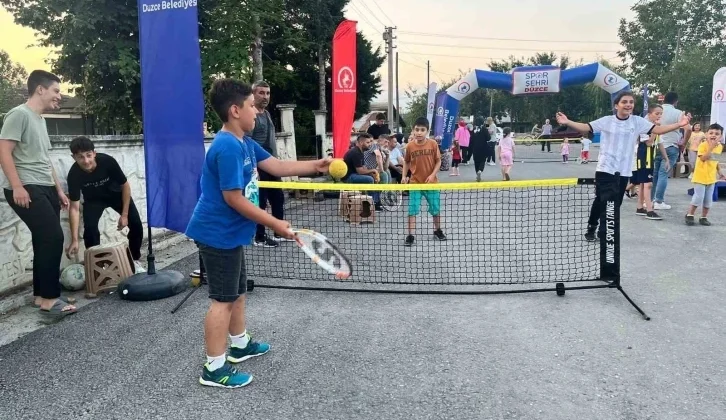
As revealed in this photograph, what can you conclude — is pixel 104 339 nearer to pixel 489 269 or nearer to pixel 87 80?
pixel 489 269

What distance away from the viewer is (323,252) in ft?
10.9

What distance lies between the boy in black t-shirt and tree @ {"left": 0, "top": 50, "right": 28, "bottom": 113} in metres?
42.7

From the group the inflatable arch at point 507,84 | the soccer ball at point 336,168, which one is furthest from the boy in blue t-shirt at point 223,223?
the inflatable arch at point 507,84

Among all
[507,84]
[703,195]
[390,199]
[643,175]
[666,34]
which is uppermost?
[666,34]

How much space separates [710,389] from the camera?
321 cm

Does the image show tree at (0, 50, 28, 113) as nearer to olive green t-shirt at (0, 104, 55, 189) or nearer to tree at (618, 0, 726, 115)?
olive green t-shirt at (0, 104, 55, 189)

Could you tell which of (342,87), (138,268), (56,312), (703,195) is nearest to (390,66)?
(342,87)

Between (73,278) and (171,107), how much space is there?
2.08 meters

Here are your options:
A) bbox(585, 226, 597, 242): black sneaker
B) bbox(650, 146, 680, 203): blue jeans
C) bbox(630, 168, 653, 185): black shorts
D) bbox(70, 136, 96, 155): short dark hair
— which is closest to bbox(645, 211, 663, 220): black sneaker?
bbox(630, 168, 653, 185): black shorts

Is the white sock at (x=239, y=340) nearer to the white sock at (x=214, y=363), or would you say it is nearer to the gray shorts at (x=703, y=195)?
the white sock at (x=214, y=363)

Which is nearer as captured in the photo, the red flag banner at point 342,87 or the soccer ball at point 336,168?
the soccer ball at point 336,168

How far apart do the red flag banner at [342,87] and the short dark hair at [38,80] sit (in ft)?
25.3

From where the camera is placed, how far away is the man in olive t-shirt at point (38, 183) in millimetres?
4449

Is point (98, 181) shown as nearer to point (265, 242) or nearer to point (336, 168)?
point (265, 242)
